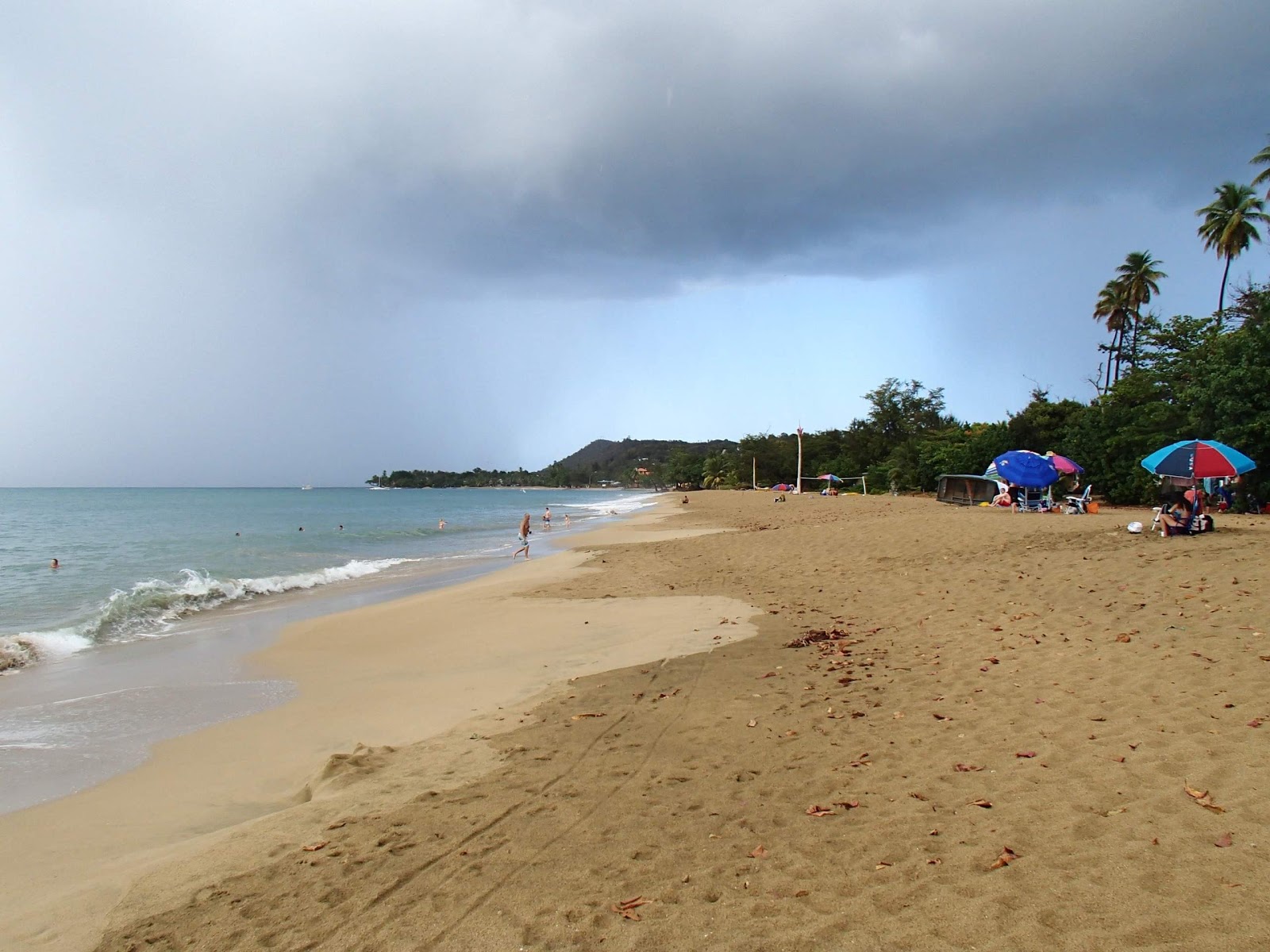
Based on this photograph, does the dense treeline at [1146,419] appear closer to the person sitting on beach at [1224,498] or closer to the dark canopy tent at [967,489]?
the person sitting on beach at [1224,498]

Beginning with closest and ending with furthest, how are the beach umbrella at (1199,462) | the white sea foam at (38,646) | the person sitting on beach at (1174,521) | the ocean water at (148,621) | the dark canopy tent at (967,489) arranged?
1. the ocean water at (148,621)
2. the white sea foam at (38,646)
3. the person sitting on beach at (1174,521)
4. the beach umbrella at (1199,462)
5. the dark canopy tent at (967,489)

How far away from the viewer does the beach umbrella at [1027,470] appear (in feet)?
74.7

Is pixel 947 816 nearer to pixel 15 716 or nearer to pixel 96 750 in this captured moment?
pixel 96 750

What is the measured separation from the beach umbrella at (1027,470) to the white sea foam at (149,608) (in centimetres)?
2164

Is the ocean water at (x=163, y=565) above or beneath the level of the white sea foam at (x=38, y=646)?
beneath

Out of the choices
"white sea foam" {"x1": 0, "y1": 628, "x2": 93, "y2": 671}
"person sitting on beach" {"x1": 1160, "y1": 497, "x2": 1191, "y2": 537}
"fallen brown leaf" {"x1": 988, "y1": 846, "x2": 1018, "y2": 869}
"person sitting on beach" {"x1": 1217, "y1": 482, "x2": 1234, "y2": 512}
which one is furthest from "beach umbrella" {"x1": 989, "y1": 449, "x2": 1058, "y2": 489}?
"white sea foam" {"x1": 0, "y1": 628, "x2": 93, "y2": 671}

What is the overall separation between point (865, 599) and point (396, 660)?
7.14 m

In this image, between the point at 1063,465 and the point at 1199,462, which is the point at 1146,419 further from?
the point at 1199,462

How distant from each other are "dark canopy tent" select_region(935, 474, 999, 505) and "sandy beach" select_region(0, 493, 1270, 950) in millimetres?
19864

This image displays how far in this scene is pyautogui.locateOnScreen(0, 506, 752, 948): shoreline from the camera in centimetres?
407

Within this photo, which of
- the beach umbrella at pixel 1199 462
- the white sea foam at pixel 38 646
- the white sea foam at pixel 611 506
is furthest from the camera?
the white sea foam at pixel 611 506

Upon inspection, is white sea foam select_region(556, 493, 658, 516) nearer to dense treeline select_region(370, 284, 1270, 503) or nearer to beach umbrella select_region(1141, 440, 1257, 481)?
dense treeline select_region(370, 284, 1270, 503)

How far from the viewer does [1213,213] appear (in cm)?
3612

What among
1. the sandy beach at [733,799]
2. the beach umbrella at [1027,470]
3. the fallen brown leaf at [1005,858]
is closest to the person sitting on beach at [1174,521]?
the sandy beach at [733,799]
